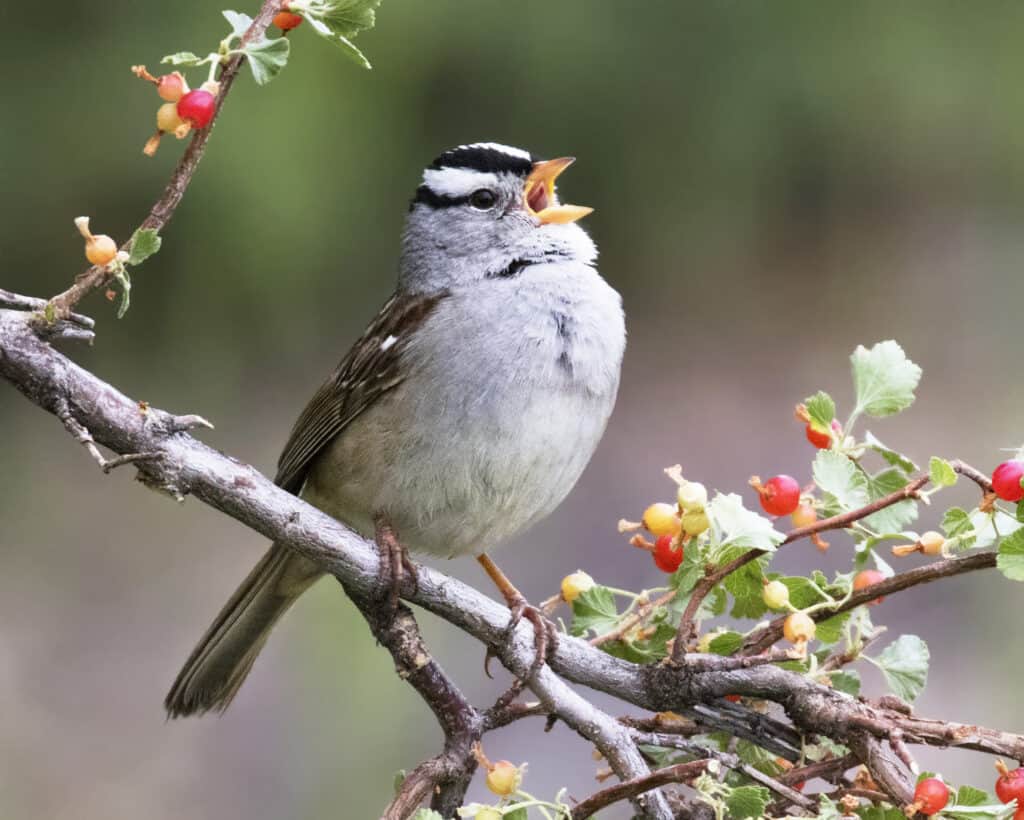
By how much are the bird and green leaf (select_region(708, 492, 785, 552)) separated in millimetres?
854

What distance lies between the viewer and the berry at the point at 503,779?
6.14 ft

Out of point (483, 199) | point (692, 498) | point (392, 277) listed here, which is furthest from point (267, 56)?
point (392, 277)

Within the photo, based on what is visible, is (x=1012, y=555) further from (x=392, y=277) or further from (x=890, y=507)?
(x=392, y=277)

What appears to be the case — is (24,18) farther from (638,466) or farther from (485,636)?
(485,636)

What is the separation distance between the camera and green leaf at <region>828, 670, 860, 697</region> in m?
2.12

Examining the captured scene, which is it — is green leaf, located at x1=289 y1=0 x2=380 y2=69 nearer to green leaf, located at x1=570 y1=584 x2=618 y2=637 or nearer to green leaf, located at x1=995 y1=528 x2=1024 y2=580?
green leaf, located at x1=570 y1=584 x2=618 y2=637

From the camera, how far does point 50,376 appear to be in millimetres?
1999

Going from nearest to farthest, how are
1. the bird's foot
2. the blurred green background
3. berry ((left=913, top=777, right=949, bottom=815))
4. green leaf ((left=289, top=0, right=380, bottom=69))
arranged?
berry ((left=913, top=777, right=949, bottom=815)), green leaf ((left=289, top=0, right=380, bottom=69)), the bird's foot, the blurred green background

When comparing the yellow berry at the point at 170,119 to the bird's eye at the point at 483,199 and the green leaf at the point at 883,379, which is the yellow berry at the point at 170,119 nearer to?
the green leaf at the point at 883,379

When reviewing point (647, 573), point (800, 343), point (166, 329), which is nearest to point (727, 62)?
point (800, 343)

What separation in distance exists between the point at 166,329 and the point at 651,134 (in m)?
1.95

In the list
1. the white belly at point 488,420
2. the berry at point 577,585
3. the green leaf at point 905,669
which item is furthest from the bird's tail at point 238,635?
the green leaf at point 905,669

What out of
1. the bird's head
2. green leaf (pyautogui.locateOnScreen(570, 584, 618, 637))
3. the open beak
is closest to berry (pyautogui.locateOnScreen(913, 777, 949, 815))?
green leaf (pyautogui.locateOnScreen(570, 584, 618, 637))

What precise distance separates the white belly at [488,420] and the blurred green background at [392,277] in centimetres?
170
